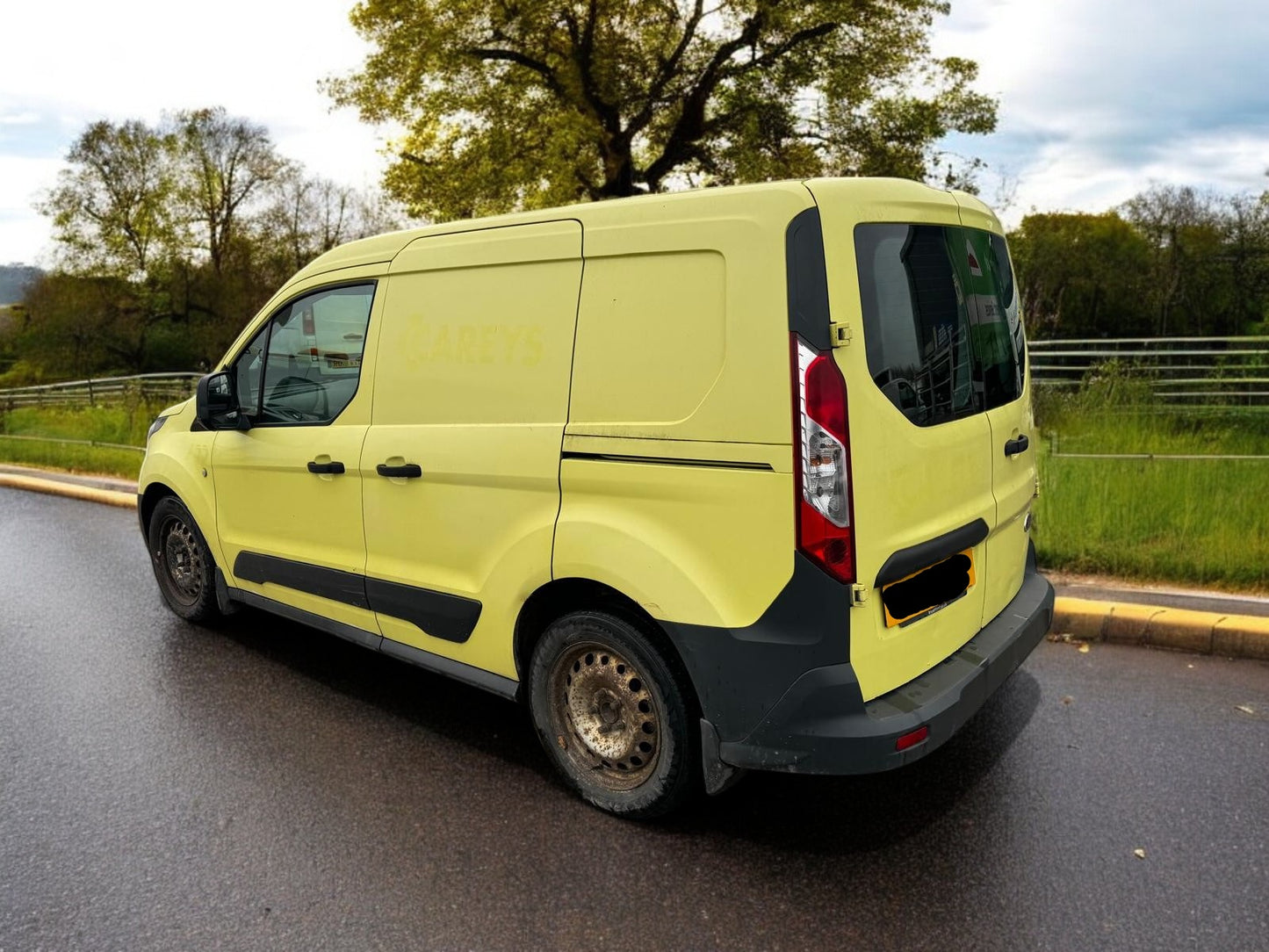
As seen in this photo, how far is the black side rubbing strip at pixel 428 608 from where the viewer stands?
3.57 metres

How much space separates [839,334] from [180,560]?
13.9 feet

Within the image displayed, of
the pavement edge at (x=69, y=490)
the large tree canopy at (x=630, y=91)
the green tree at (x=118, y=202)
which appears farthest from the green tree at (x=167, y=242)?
the pavement edge at (x=69, y=490)

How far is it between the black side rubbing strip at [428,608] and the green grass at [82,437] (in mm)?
9038

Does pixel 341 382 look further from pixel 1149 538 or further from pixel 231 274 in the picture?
pixel 231 274

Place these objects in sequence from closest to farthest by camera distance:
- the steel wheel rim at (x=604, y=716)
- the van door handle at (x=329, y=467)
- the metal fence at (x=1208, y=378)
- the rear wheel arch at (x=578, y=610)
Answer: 1. the rear wheel arch at (x=578, y=610)
2. the steel wheel rim at (x=604, y=716)
3. the van door handle at (x=329, y=467)
4. the metal fence at (x=1208, y=378)

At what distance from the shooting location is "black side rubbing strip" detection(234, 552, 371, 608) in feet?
13.3

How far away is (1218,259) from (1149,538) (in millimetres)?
47256

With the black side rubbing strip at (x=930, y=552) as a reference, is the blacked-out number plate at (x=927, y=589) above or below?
below

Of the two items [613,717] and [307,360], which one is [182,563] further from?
[613,717]

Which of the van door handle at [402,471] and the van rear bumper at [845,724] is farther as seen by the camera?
the van door handle at [402,471]

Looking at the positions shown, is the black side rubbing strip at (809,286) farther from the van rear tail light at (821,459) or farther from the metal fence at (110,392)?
the metal fence at (110,392)

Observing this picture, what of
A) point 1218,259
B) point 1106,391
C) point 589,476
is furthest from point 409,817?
point 1218,259

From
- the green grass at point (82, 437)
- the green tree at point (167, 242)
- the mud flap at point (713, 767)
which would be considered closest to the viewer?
the mud flap at point (713, 767)

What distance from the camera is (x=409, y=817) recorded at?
3.27 m
